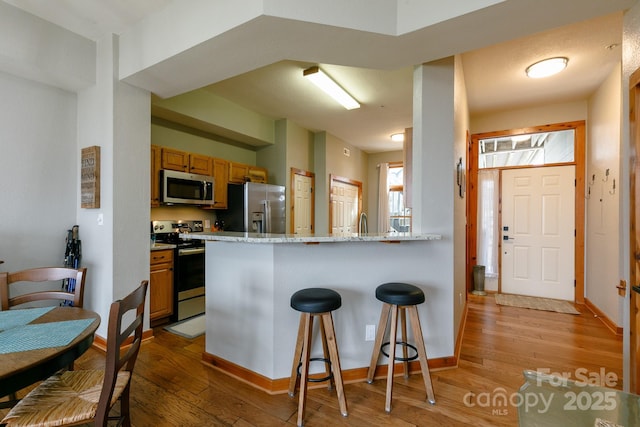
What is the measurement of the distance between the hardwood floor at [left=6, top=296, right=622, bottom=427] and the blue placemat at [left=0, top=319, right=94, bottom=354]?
32.4 inches

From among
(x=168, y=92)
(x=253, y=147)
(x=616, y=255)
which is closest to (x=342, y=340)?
(x=168, y=92)

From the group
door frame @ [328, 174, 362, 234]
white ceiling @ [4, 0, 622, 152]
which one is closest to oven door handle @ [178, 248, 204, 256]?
white ceiling @ [4, 0, 622, 152]

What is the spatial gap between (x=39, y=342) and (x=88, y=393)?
1.09ft

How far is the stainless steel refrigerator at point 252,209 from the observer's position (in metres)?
4.20

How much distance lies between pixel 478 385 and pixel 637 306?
110 centimetres

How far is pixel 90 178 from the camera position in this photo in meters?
2.65

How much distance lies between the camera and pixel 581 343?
2.79 meters

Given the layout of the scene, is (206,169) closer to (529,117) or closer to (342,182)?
(342,182)

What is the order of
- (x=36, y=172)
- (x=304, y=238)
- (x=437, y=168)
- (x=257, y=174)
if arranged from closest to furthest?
(x=304, y=238) < (x=437, y=168) < (x=36, y=172) < (x=257, y=174)

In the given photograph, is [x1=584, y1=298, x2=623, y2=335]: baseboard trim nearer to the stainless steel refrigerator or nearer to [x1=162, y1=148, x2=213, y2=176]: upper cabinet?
the stainless steel refrigerator

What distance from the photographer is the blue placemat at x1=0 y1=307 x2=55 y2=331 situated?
4.31 ft

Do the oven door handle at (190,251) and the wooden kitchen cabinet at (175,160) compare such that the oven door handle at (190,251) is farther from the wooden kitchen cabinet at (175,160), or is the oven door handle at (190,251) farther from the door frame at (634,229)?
the door frame at (634,229)

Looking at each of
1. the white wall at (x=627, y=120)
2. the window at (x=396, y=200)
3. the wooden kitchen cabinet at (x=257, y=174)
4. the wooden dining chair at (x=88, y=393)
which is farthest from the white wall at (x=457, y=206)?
the window at (x=396, y=200)

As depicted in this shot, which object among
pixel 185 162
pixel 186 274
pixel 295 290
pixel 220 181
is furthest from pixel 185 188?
pixel 295 290
